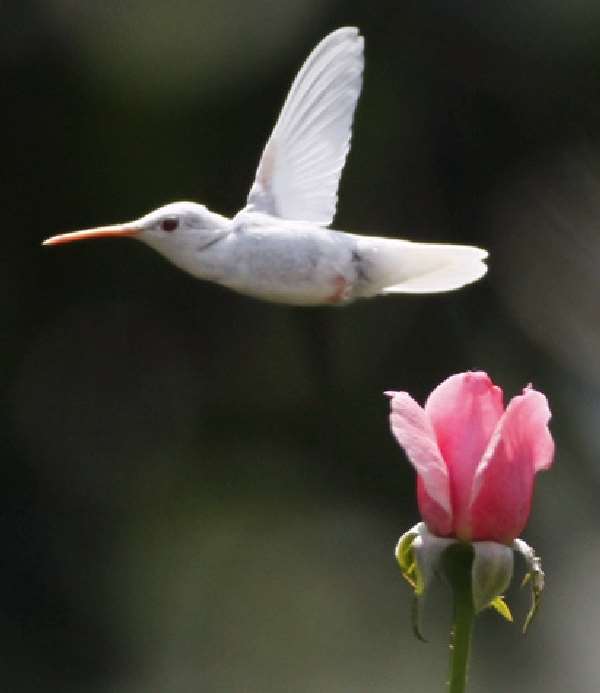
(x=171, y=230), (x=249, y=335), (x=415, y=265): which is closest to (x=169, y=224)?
(x=171, y=230)

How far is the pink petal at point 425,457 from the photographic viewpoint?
524mm

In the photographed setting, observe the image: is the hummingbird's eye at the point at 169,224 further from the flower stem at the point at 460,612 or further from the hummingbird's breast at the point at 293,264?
the flower stem at the point at 460,612

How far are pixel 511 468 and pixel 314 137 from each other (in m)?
0.44

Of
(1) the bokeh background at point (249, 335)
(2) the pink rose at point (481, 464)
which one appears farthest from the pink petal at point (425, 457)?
(1) the bokeh background at point (249, 335)

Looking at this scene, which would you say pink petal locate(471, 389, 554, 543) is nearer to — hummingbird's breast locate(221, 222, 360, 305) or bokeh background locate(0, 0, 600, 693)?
hummingbird's breast locate(221, 222, 360, 305)

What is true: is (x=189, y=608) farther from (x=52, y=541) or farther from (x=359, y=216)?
(x=359, y=216)

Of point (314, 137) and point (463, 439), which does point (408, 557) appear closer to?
point (463, 439)

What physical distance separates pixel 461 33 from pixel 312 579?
87cm

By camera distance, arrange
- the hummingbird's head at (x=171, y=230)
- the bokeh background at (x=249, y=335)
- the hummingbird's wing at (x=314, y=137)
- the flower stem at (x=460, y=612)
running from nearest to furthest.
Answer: the flower stem at (x=460, y=612)
the hummingbird's head at (x=171, y=230)
the hummingbird's wing at (x=314, y=137)
the bokeh background at (x=249, y=335)

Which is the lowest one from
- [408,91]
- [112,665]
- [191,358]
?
[112,665]

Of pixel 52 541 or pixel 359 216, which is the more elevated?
pixel 359 216

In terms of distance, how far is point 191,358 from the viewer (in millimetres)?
2604

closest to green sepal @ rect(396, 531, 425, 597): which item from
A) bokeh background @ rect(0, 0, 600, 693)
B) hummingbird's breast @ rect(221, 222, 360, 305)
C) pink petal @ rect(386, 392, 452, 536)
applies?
pink petal @ rect(386, 392, 452, 536)

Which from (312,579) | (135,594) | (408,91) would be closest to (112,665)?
(135,594)
